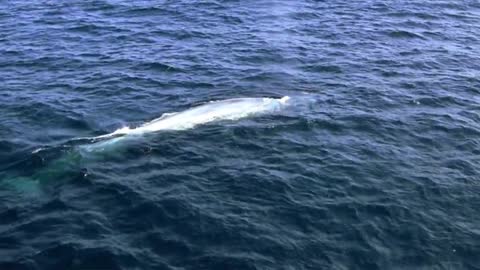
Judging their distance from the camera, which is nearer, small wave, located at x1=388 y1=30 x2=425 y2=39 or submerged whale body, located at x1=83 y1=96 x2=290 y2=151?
submerged whale body, located at x1=83 y1=96 x2=290 y2=151

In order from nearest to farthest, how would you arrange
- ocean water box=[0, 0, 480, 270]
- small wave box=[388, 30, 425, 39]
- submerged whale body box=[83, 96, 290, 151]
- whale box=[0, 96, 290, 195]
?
1. ocean water box=[0, 0, 480, 270]
2. whale box=[0, 96, 290, 195]
3. submerged whale body box=[83, 96, 290, 151]
4. small wave box=[388, 30, 425, 39]

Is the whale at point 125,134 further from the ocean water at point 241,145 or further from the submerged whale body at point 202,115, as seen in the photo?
the ocean water at point 241,145

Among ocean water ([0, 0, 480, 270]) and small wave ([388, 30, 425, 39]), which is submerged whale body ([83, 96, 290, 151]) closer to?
ocean water ([0, 0, 480, 270])

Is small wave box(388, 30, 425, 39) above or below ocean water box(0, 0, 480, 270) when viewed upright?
above

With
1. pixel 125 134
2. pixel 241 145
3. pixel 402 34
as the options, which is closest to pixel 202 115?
pixel 241 145

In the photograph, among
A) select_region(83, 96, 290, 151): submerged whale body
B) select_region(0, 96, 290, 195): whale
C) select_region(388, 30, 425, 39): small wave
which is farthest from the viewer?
select_region(388, 30, 425, 39): small wave

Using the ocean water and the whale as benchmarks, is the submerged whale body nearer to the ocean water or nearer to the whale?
the whale

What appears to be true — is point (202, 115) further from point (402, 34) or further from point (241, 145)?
point (402, 34)

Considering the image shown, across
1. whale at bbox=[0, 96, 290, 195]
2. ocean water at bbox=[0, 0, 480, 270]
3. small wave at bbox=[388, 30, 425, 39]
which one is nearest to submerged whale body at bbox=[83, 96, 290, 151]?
whale at bbox=[0, 96, 290, 195]
